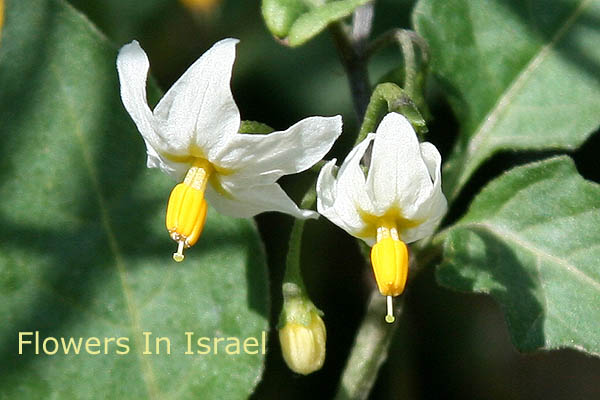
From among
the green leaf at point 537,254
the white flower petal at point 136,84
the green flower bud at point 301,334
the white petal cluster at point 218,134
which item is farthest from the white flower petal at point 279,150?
the green leaf at point 537,254

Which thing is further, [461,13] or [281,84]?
[281,84]

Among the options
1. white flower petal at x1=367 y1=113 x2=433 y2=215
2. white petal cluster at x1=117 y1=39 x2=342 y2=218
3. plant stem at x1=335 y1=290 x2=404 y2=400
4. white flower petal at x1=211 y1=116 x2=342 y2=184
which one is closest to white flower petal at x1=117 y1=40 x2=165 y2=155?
white petal cluster at x1=117 y1=39 x2=342 y2=218

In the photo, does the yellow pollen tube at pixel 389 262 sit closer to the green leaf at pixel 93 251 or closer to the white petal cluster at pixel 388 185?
the white petal cluster at pixel 388 185

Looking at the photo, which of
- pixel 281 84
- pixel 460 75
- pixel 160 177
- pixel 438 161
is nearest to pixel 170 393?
pixel 160 177

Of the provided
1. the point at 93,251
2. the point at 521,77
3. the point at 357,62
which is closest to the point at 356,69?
the point at 357,62

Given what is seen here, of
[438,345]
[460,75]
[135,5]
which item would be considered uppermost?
[460,75]

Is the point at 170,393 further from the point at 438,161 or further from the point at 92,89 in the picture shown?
the point at 438,161

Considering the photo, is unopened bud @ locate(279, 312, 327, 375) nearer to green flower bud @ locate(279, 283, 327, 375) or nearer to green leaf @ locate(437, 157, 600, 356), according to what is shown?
green flower bud @ locate(279, 283, 327, 375)

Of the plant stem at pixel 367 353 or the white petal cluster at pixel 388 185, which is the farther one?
the plant stem at pixel 367 353
